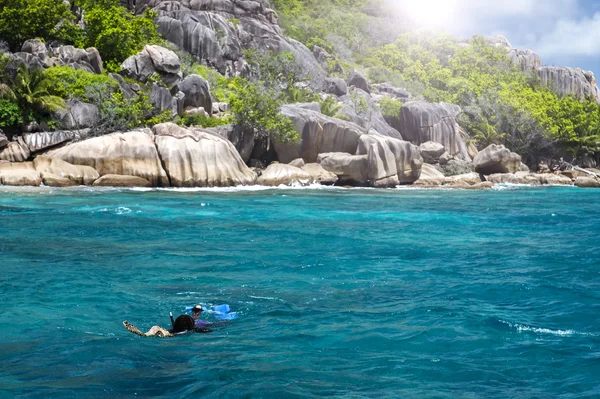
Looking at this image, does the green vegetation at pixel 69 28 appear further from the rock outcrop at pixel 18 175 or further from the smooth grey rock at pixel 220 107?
the rock outcrop at pixel 18 175

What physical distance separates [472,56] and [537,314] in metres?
75.1

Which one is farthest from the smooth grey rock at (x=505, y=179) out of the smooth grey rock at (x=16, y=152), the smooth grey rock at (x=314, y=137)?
the smooth grey rock at (x=16, y=152)

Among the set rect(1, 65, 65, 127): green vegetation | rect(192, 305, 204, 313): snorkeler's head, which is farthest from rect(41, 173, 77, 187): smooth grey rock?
rect(192, 305, 204, 313): snorkeler's head

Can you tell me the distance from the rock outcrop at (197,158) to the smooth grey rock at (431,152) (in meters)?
19.0

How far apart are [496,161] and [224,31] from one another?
96.0ft

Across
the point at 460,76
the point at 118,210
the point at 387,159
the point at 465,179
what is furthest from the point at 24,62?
the point at 460,76

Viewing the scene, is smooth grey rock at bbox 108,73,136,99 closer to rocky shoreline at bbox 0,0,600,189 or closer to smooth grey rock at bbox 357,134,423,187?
rocky shoreline at bbox 0,0,600,189

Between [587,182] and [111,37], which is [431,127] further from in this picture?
[111,37]

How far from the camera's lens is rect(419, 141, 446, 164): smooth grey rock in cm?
5031

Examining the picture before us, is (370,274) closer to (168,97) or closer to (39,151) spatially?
(39,151)

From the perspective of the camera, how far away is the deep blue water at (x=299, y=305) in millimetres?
7449

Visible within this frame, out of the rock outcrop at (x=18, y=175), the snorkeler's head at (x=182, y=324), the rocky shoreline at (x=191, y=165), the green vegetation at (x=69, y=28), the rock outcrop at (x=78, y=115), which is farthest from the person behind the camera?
the green vegetation at (x=69, y=28)

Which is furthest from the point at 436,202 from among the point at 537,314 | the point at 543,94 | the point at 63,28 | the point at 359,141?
the point at 543,94

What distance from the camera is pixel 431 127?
52875 millimetres
